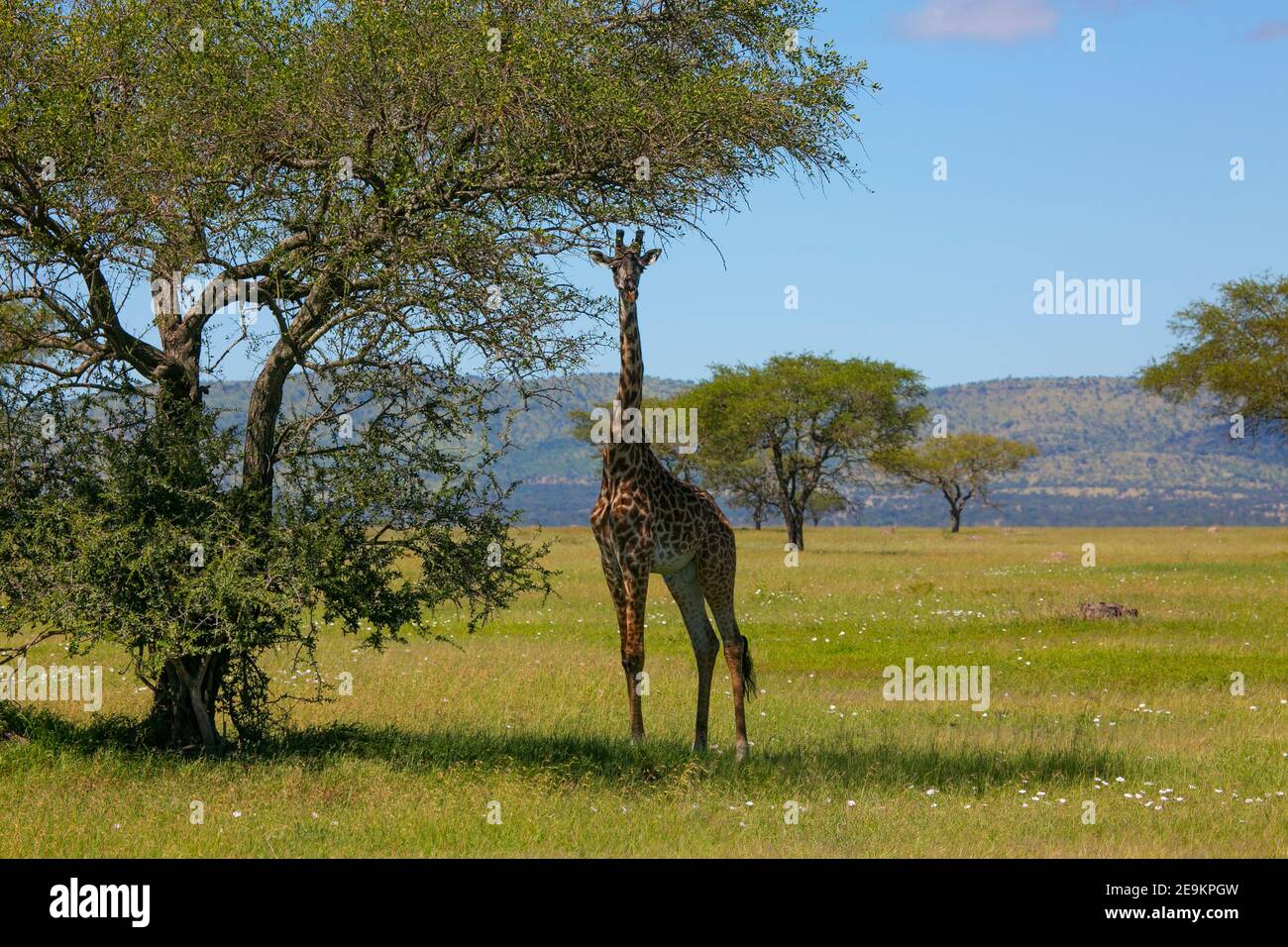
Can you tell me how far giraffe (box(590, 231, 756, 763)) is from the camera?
44.5 ft

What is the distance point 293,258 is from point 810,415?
60885 millimetres

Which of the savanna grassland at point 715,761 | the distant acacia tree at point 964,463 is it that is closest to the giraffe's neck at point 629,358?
the savanna grassland at point 715,761

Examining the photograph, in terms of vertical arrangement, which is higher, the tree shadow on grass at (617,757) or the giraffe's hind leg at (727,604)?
the giraffe's hind leg at (727,604)

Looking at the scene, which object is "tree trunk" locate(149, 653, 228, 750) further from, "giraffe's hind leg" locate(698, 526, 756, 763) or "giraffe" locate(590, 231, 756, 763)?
"giraffe's hind leg" locate(698, 526, 756, 763)

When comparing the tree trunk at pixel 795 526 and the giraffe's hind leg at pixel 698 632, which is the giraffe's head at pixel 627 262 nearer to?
the giraffe's hind leg at pixel 698 632

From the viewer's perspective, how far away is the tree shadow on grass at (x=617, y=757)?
530 inches

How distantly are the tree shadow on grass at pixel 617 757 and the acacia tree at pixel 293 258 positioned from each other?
791 millimetres

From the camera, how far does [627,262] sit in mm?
13859

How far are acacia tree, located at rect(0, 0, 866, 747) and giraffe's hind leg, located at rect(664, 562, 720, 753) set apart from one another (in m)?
1.71

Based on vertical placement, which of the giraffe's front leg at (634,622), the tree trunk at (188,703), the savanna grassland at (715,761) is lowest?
the savanna grassland at (715,761)

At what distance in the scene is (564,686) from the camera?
65.6 ft

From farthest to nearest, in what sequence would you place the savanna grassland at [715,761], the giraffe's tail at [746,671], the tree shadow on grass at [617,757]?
1. the giraffe's tail at [746,671]
2. the tree shadow on grass at [617,757]
3. the savanna grassland at [715,761]

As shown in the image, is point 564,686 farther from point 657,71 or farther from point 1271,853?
point 1271,853

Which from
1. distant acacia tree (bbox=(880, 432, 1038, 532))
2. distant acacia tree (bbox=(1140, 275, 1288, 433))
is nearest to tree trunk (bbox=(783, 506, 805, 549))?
distant acacia tree (bbox=(1140, 275, 1288, 433))
